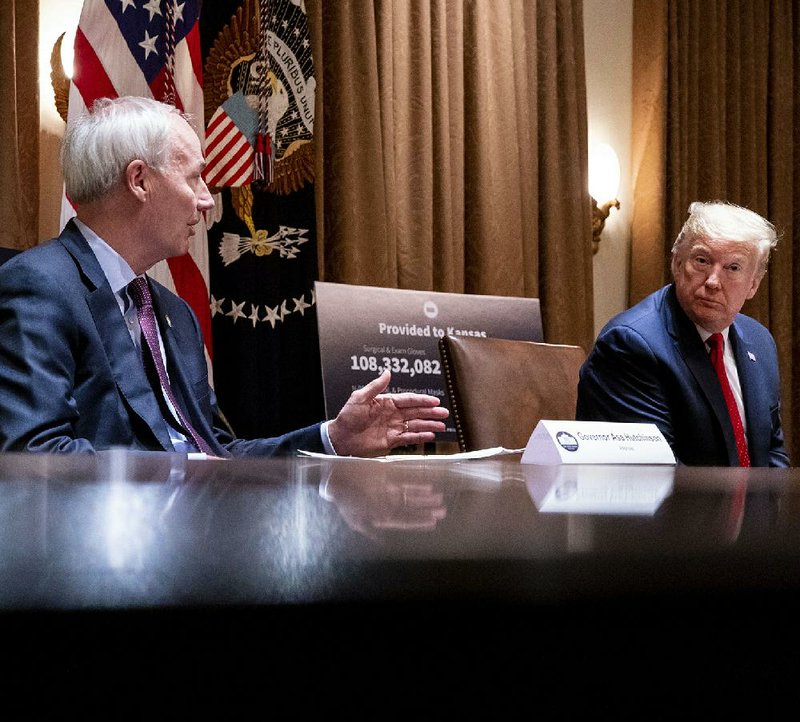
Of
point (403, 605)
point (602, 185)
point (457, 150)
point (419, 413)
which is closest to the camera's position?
point (403, 605)

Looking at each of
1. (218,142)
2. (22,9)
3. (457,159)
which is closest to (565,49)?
(457,159)

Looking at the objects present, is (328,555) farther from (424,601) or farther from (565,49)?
(565,49)

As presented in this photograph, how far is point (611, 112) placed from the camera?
4.98 metres

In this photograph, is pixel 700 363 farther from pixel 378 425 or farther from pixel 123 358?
pixel 123 358

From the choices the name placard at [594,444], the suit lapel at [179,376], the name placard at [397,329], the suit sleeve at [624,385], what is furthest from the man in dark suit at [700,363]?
the suit lapel at [179,376]

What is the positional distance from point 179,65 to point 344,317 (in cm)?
89

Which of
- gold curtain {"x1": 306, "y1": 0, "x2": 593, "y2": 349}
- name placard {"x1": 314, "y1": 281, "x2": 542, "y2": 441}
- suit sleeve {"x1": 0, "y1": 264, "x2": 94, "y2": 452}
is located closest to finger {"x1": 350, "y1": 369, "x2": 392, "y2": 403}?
suit sleeve {"x1": 0, "y1": 264, "x2": 94, "y2": 452}

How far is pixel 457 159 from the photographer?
13.4 ft

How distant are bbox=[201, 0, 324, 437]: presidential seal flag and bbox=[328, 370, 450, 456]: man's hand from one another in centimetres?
142

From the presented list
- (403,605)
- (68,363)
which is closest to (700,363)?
(68,363)

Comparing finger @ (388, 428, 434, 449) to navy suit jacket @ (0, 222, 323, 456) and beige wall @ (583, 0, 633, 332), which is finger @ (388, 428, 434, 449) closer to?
navy suit jacket @ (0, 222, 323, 456)

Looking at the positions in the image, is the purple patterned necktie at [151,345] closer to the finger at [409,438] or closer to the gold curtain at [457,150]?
→ the finger at [409,438]

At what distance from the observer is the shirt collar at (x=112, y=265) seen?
1.90 metres

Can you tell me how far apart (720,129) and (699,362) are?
9.12 feet
